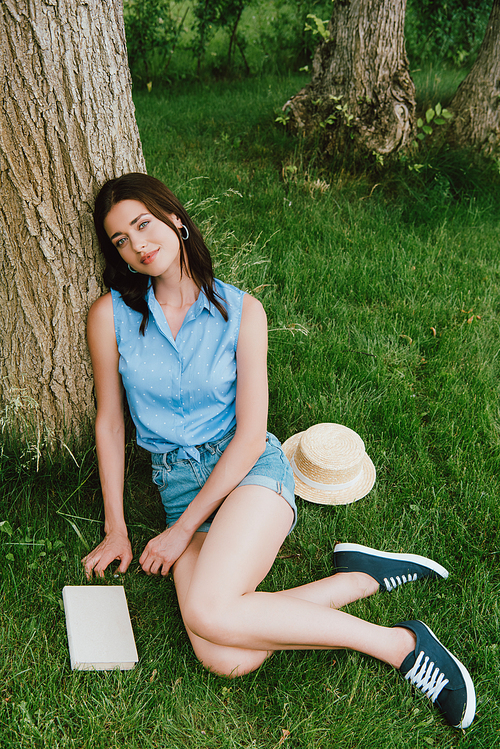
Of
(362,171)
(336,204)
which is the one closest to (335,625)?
(336,204)

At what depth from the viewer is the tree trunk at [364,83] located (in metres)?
4.79

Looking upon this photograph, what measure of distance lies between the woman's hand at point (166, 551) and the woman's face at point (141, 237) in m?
1.07

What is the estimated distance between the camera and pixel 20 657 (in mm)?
2082

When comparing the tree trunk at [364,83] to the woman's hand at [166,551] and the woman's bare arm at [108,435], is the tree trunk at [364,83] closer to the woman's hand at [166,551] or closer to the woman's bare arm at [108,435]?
the woman's bare arm at [108,435]

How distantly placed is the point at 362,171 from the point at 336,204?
0.53 meters

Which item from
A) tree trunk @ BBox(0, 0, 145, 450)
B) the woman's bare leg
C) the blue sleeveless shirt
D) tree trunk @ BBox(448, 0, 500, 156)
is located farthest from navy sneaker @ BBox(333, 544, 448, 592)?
tree trunk @ BBox(448, 0, 500, 156)

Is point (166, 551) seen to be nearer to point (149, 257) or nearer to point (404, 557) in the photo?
point (404, 557)

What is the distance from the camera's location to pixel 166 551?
2377mm

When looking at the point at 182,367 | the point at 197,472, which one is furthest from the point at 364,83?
the point at 197,472

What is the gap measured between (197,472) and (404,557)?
0.97 metres

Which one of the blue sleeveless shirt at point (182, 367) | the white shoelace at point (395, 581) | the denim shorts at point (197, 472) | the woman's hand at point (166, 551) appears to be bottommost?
the white shoelace at point (395, 581)

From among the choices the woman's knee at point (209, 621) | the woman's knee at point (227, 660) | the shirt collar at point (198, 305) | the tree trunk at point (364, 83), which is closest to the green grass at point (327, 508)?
the woman's knee at point (227, 660)

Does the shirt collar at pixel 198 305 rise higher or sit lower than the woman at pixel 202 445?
higher

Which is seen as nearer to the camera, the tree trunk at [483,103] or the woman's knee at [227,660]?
the woman's knee at [227,660]
